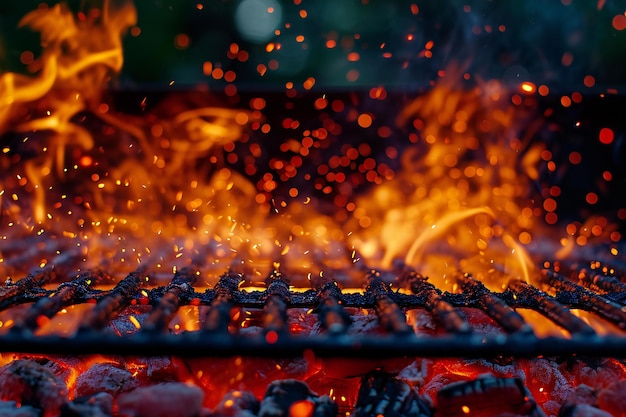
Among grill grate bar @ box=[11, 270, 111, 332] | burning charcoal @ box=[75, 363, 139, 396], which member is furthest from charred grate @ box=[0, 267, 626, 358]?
burning charcoal @ box=[75, 363, 139, 396]

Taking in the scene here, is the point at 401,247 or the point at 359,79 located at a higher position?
the point at 359,79

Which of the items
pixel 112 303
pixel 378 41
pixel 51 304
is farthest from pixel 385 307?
pixel 378 41

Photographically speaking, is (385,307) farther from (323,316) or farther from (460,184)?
(460,184)

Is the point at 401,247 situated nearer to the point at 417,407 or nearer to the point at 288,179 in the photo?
the point at 288,179

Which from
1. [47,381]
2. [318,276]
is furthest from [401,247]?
[47,381]

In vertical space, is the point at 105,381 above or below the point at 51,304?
below

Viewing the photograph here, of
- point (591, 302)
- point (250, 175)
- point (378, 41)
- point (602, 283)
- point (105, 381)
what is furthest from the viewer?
point (378, 41)
